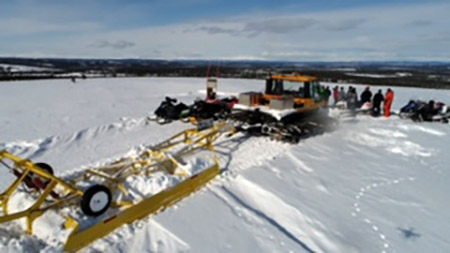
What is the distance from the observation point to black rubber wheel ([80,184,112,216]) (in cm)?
407

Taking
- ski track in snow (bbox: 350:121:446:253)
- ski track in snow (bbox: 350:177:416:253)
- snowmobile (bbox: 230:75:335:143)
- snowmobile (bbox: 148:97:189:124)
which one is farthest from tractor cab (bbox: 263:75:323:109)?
ski track in snow (bbox: 350:177:416:253)

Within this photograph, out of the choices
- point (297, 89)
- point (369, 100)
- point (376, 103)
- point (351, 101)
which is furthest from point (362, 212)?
point (369, 100)

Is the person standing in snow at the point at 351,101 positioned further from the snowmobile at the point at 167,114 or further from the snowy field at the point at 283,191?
the snowmobile at the point at 167,114

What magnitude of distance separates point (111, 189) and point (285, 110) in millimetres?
5198

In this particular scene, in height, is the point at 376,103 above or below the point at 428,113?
above

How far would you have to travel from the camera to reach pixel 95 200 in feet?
13.6

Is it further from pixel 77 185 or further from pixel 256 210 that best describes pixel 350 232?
pixel 77 185

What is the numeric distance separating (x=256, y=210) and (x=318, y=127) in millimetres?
5226

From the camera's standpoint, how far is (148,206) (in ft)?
14.9

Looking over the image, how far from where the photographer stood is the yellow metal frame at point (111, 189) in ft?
12.6

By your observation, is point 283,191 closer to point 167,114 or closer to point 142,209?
point 142,209

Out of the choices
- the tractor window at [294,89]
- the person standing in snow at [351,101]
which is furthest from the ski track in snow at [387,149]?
the person standing in snow at [351,101]

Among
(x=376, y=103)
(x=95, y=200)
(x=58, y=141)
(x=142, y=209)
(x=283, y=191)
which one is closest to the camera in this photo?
(x=95, y=200)

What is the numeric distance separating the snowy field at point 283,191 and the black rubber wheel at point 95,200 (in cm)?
38
